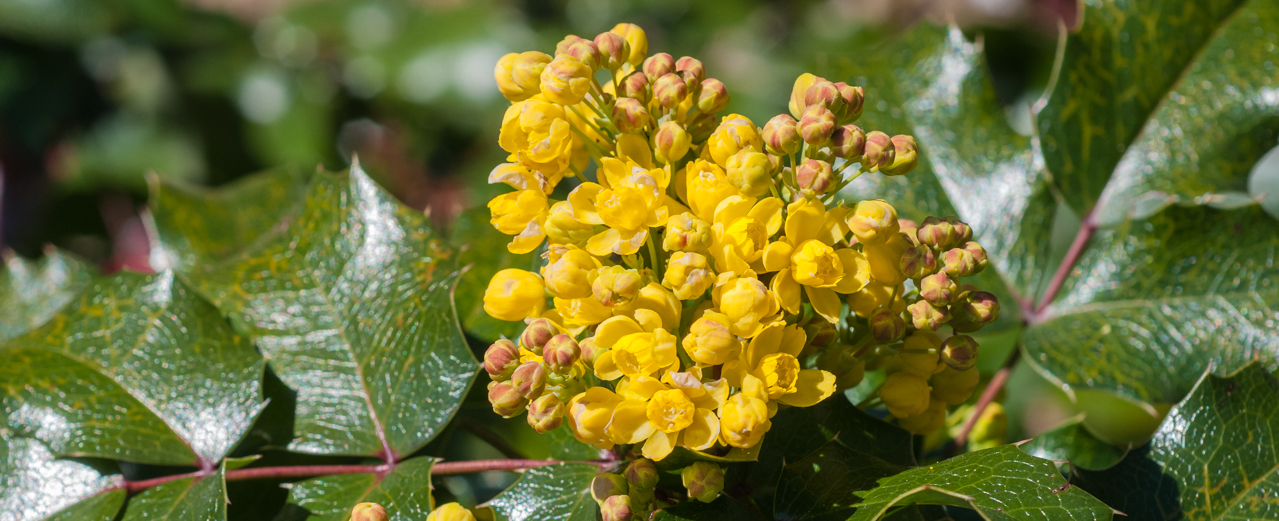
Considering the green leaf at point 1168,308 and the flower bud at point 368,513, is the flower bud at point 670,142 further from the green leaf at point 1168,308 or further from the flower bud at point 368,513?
the green leaf at point 1168,308

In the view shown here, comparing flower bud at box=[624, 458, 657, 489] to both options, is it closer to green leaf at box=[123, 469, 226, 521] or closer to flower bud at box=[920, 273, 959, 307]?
flower bud at box=[920, 273, 959, 307]

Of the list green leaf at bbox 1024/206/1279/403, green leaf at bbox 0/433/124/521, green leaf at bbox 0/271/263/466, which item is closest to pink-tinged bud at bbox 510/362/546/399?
green leaf at bbox 0/271/263/466

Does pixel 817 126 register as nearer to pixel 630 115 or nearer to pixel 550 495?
pixel 630 115

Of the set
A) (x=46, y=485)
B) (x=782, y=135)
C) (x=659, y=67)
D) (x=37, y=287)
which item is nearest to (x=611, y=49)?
(x=659, y=67)

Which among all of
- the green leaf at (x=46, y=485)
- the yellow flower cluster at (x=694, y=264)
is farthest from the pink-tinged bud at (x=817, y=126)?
the green leaf at (x=46, y=485)

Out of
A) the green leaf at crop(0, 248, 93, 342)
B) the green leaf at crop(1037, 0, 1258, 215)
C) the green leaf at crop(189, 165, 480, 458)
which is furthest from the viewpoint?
the green leaf at crop(0, 248, 93, 342)
